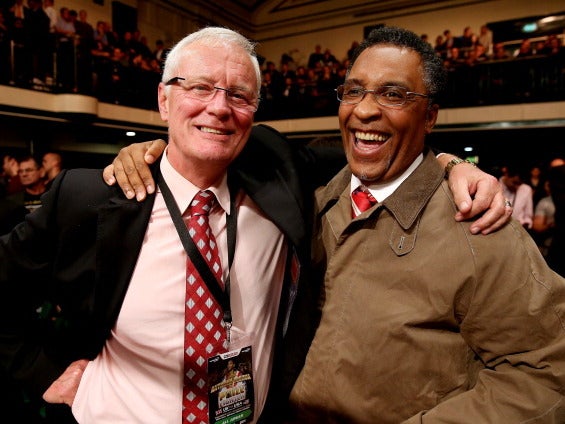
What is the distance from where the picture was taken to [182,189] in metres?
1.50

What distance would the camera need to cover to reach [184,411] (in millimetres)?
1349

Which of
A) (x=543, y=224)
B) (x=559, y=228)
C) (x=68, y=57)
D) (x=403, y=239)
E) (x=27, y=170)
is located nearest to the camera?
(x=403, y=239)

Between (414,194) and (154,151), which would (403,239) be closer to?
(414,194)

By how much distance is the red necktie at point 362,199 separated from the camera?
60.2 inches

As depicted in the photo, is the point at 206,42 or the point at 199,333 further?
the point at 206,42

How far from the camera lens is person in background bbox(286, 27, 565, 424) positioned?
120 cm

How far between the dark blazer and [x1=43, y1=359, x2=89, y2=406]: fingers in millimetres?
37

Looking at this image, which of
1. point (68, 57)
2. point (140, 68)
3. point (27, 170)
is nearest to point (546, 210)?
point (27, 170)

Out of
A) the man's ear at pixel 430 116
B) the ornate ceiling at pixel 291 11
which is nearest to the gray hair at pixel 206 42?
the man's ear at pixel 430 116

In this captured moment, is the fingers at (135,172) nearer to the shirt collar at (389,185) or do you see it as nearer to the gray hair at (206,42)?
the gray hair at (206,42)

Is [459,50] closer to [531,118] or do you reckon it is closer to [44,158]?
[531,118]

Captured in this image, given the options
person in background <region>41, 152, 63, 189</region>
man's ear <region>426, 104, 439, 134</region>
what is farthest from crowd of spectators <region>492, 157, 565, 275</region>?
person in background <region>41, 152, 63, 189</region>

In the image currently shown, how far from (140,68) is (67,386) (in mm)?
10424

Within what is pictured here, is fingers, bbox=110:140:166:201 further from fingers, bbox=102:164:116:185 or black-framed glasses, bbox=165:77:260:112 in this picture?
black-framed glasses, bbox=165:77:260:112
